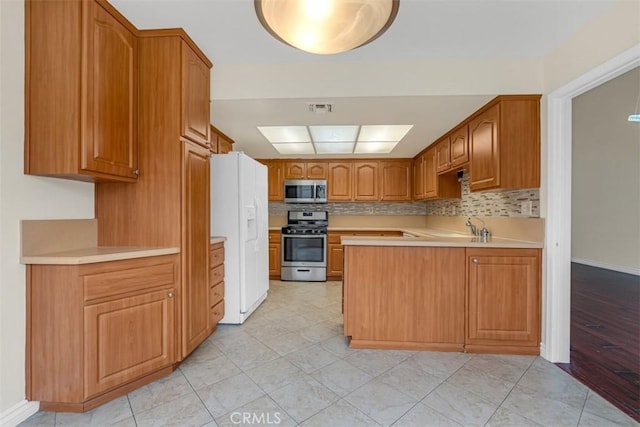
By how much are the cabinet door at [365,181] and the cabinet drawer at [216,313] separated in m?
2.95

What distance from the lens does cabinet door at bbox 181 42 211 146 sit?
6.37 feet

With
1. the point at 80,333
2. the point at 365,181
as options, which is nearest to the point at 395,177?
the point at 365,181

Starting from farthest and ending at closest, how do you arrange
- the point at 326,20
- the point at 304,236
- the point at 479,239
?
the point at 304,236 < the point at 479,239 < the point at 326,20

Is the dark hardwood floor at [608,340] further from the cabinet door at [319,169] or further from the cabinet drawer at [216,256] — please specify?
the cabinet door at [319,169]

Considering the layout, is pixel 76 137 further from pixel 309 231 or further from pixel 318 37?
pixel 309 231

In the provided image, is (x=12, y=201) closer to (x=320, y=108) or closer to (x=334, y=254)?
(x=320, y=108)

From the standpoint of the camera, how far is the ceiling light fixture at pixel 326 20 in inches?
41.6

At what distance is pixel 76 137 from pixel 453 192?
3.89 meters

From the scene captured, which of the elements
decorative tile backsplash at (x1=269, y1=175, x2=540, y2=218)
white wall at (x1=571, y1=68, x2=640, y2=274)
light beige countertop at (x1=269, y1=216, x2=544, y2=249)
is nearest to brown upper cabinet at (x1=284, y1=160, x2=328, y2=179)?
decorative tile backsplash at (x1=269, y1=175, x2=540, y2=218)

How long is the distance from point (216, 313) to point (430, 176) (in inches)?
128

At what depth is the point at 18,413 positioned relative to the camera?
148cm

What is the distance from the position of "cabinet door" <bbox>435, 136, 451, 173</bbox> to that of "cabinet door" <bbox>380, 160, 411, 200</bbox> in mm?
1116

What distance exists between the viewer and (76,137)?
1.52 meters

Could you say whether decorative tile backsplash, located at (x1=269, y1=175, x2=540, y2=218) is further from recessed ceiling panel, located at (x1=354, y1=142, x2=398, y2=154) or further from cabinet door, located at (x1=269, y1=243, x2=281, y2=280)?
recessed ceiling panel, located at (x1=354, y1=142, x2=398, y2=154)
